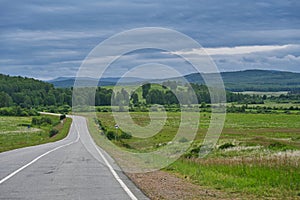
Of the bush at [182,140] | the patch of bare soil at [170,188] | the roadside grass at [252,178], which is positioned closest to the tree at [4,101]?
the bush at [182,140]

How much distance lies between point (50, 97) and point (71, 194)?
184 m

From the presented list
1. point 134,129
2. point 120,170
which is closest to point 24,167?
point 120,170

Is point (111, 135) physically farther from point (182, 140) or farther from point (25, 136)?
point (25, 136)

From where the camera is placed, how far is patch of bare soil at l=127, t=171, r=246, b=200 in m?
13.4

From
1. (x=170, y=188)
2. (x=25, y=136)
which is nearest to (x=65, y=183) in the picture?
(x=170, y=188)

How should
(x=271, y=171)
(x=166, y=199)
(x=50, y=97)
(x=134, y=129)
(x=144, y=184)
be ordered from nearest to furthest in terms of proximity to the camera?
(x=166, y=199) → (x=144, y=184) → (x=271, y=171) → (x=134, y=129) → (x=50, y=97)

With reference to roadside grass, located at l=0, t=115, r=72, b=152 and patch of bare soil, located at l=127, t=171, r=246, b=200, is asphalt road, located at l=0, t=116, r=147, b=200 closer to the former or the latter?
patch of bare soil, located at l=127, t=171, r=246, b=200

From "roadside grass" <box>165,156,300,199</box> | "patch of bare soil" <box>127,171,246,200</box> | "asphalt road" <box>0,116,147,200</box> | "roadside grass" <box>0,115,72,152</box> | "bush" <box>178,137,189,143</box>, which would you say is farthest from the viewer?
"roadside grass" <box>0,115,72,152</box>

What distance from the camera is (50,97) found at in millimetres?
193500

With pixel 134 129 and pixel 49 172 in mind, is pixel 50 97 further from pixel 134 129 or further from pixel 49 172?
pixel 49 172

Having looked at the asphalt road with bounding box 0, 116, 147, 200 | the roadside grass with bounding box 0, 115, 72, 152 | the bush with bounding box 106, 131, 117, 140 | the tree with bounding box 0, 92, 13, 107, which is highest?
the tree with bounding box 0, 92, 13, 107

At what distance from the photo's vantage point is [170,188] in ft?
49.8

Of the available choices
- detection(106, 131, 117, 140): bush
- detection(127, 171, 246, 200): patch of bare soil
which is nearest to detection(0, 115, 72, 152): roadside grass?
detection(106, 131, 117, 140): bush

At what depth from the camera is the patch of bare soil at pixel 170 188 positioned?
44.1 feet
